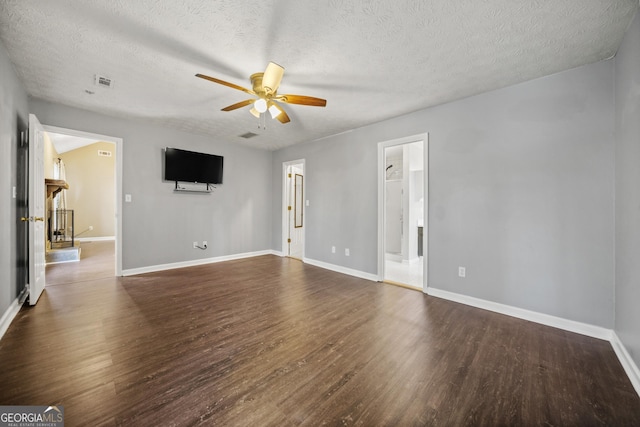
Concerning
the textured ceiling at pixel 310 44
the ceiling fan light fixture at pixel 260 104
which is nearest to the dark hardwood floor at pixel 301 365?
the ceiling fan light fixture at pixel 260 104

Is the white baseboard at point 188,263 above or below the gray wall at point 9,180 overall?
below

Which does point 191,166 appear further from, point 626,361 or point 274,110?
point 626,361

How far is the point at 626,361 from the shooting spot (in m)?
1.88

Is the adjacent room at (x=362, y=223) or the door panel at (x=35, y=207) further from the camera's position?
the door panel at (x=35, y=207)

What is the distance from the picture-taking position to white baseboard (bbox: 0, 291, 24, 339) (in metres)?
2.23

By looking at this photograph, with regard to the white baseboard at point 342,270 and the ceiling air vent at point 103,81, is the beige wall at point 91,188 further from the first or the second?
the white baseboard at point 342,270

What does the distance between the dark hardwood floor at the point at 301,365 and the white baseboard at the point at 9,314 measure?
0.21 feet

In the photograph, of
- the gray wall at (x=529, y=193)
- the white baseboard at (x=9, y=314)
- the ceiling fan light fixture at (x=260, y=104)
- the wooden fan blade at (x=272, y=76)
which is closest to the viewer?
the wooden fan blade at (x=272, y=76)

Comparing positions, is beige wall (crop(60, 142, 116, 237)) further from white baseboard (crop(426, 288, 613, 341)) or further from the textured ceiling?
white baseboard (crop(426, 288, 613, 341))

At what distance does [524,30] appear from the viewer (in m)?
1.94

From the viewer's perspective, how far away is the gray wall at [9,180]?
7.55ft

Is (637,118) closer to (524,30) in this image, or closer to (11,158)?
(524,30)

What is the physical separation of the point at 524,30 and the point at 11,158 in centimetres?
492

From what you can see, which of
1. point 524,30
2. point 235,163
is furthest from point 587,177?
point 235,163
